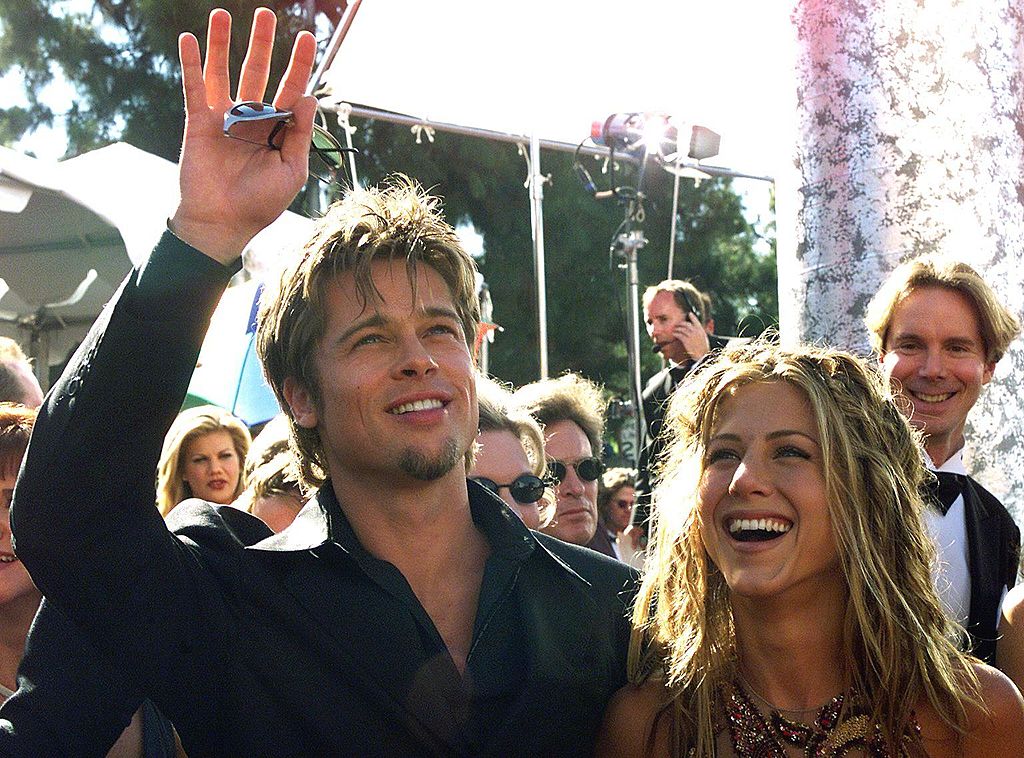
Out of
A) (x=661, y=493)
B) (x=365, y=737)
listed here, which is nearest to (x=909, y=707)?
(x=661, y=493)

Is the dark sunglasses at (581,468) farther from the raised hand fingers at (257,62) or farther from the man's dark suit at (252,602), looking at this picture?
the raised hand fingers at (257,62)

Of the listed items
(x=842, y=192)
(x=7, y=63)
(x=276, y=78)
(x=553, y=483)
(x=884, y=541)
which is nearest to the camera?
(x=884, y=541)

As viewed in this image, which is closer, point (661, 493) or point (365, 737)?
point (365, 737)

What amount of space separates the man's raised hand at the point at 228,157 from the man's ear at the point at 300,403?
0.59 meters

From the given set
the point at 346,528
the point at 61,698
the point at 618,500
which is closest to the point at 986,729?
the point at 346,528

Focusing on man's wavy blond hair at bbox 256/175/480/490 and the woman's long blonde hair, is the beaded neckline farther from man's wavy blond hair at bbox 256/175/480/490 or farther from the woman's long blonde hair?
man's wavy blond hair at bbox 256/175/480/490

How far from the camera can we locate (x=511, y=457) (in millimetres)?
3723

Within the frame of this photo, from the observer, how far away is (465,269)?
2604 millimetres

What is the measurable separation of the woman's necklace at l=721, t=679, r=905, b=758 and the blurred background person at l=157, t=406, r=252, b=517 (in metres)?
2.76

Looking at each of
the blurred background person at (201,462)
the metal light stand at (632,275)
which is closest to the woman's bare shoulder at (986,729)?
the blurred background person at (201,462)

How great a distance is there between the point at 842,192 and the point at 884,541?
101 centimetres

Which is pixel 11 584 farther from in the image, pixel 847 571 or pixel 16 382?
pixel 847 571

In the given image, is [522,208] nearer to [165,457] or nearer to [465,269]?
[165,457]

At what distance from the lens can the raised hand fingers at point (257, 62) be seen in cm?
213
